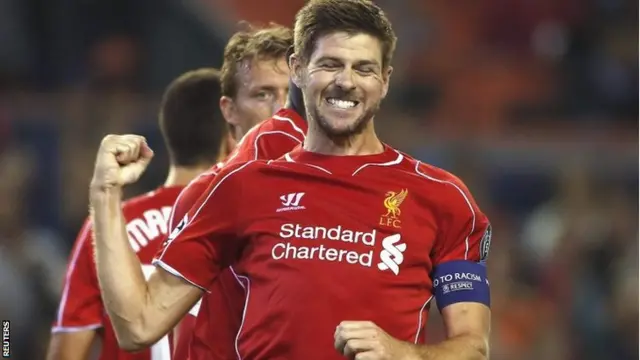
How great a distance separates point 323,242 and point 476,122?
8.11 metres

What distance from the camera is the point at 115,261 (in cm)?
413

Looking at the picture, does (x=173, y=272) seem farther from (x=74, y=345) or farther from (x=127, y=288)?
(x=74, y=345)

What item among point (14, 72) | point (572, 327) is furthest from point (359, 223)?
point (14, 72)

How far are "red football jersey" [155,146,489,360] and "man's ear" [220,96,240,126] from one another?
1.33 metres

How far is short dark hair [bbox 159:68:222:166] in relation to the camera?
5.98 metres

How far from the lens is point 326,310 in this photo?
13.2 feet

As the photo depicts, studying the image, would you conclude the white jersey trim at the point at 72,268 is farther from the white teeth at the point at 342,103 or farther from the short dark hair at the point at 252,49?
the white teeth at the point at 342,103

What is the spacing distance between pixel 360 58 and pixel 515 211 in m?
7.04

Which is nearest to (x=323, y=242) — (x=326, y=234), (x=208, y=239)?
(x=326, y=234)

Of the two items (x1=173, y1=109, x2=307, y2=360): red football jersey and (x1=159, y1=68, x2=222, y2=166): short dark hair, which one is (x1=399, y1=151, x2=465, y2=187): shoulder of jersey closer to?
(x1=173, y1=109, x2=307, y2=360): red football jersey

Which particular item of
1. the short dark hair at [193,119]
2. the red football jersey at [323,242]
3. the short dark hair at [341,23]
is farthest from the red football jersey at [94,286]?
the short dark hair at [341,23]

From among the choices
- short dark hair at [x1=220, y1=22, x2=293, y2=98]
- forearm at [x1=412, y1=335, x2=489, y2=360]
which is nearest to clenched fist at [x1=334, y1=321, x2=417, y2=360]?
forearm at [x1=412, y1=335, x2=489, y2=360]

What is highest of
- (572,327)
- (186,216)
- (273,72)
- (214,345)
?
(273,72)

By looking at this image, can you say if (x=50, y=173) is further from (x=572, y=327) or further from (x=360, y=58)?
(x=360, y=58)
